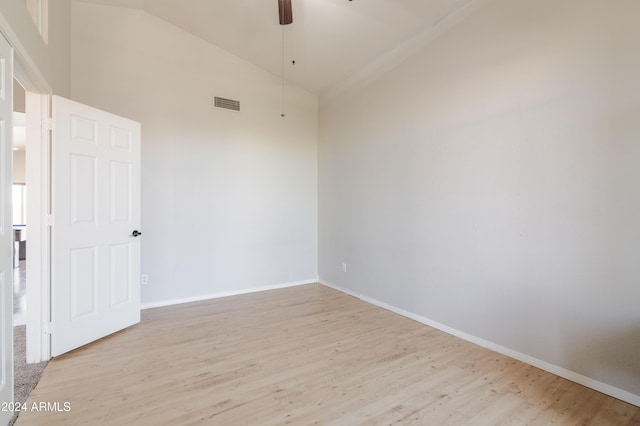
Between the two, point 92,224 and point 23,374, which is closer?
point 23,374

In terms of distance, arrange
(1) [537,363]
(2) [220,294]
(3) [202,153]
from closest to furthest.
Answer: (1) [537,363] → (3) [202,153] → (2) [220,294]

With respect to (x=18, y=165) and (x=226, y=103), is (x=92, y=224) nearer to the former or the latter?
(x=226, y=103)

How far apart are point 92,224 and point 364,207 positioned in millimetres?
3101

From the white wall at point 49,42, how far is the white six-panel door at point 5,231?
0.17m

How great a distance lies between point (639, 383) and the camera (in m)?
1.94

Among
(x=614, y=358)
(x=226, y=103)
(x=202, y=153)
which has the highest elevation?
(x=226, y=103)

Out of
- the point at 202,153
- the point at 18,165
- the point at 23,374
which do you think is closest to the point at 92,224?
the point at 23,374

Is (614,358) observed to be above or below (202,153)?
below

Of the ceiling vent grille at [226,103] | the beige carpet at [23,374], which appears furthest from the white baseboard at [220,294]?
the ceiling vent grille at [226,103]

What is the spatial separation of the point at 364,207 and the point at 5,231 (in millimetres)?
3486

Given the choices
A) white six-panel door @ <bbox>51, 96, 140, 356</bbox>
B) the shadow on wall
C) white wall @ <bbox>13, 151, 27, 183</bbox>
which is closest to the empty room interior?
the shadow on wall

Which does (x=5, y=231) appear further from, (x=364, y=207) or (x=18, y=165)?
(x=18, y=165)

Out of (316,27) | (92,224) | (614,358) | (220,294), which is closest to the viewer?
(614,358)

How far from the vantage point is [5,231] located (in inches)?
67.7
